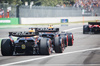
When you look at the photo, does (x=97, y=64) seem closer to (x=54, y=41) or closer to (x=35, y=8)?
(x=54, y=41)

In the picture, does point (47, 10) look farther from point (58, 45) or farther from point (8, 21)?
point (58, 45)

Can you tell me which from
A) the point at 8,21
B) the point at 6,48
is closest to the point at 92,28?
the point at 6,48

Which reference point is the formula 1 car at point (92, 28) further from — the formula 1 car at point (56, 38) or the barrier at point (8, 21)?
the barrier at point (8, 21)

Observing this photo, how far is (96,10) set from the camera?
72.4 metres

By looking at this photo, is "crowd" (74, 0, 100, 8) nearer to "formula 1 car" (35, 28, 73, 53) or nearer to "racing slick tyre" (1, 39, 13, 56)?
"formula 1 car" (35, 28, 73, 53)

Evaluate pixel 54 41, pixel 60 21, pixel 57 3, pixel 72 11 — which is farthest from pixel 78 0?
pixel 54 41

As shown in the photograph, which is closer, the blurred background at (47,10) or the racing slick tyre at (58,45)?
Result: the racing slick tyre at (58,45)

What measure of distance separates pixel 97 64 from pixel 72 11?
2174 inches

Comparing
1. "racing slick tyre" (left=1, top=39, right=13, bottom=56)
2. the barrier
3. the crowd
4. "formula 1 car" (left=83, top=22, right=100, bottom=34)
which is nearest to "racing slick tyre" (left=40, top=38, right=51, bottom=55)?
"racing slick tyre" (left=1, top=39, right=13, bottom=56)

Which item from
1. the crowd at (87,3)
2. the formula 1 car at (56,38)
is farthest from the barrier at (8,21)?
the crowd at (87,3)

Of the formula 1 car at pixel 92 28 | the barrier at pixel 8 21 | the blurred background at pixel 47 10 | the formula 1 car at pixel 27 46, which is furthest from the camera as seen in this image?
the blurred background at pixel 47 10

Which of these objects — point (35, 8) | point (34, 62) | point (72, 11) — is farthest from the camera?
point (72, 11)

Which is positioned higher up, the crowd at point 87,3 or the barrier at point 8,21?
the crowd at point 87,3

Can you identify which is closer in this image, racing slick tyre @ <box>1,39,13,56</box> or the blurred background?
racing slick tyre @ <box>1,39,13,56</box>
